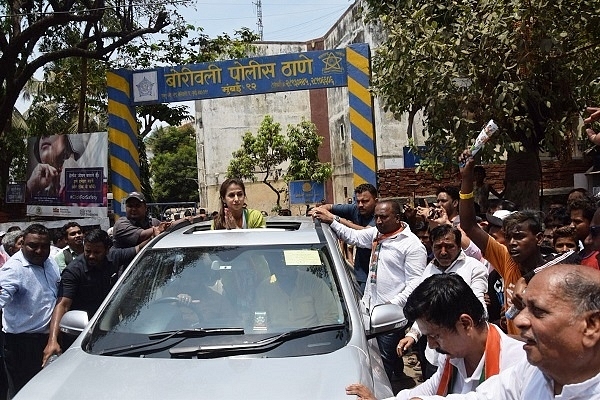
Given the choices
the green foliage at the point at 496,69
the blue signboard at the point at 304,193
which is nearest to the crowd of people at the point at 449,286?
the green foliage at the point at 496,69

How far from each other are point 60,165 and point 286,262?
30.2 ft

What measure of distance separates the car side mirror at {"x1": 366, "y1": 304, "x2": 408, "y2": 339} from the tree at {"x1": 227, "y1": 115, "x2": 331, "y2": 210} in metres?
27.7

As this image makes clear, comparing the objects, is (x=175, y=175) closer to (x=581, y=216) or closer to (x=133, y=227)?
(x=133, y=227)

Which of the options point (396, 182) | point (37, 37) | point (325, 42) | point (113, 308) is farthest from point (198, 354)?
point (325, 42)

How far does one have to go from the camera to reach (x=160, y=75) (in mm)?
9797

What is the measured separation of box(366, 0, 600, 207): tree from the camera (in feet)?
23.2

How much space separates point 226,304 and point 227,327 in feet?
0.78

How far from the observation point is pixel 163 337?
3678 mm

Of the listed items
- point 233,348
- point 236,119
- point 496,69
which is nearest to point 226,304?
point 233,348

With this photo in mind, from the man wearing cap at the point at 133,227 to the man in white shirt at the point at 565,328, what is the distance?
450cm

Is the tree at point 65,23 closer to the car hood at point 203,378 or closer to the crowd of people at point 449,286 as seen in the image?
the crowd of people at point 449,286

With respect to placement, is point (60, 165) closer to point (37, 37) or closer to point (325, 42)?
point (37, 37)

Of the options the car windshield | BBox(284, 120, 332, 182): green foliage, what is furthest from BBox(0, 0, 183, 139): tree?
BBox(284, 120, 332, 182): green foliage

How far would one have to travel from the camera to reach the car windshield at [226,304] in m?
3.62
